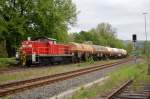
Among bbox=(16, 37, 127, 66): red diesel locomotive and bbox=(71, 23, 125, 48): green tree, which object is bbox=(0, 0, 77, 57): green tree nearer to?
bbox=(16, 37, 127, 66): red diesel locomotive

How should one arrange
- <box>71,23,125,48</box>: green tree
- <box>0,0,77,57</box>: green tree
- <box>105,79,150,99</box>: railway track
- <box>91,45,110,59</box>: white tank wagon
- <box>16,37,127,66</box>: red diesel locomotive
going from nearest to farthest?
<box>105,79,150,99</box>: railway track, <box>16,37,127,66</box>: red diesel locomotive, <box>0,0,77,57</box>: green tree, <box>91,45,110,59</box>: white tank wagon, <box>71,23,125,48</box>: green tree

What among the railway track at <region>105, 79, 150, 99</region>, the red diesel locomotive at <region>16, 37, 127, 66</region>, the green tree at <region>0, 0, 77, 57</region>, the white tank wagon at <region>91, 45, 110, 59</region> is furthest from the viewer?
the white tank wagon at <region>91, 45, 110, 59</region>

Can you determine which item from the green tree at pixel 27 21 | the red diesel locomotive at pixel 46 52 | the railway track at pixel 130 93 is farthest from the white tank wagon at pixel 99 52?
the railway track at pixel 130 93

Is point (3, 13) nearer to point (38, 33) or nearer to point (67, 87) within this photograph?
point (38, 33)

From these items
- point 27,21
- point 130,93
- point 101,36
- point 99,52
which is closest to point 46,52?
point 27,21

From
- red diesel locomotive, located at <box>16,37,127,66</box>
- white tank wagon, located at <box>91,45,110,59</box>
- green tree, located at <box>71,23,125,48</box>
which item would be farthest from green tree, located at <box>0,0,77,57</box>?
green tree, located at <box>71,23,125,48</box>

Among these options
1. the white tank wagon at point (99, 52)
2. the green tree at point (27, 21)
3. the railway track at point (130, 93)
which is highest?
the green tree at point (27, 21)

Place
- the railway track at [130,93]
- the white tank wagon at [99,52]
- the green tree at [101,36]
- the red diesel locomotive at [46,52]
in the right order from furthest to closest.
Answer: the green tree at [101,36], the white tank wagon at [99,52], the red diesel locomotive at [46,52], the railway track at [130,93]

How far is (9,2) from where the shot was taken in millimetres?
50594

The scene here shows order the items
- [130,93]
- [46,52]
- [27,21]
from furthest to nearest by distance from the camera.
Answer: [27,21], [46,52], [130,93]

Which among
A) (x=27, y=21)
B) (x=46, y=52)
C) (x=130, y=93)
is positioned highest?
(x=27, y=21)

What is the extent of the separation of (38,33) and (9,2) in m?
5.49

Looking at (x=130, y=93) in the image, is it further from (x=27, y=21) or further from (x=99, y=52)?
(x=99, y=52)

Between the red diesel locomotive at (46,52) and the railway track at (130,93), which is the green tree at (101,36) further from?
the railway track at (130,93)
